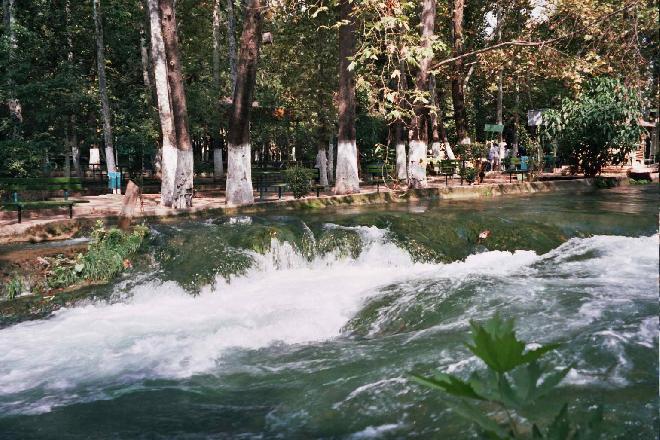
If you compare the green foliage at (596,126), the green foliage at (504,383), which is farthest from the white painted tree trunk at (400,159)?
the green foliage at (504,383)

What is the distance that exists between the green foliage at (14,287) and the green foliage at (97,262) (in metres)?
0.43

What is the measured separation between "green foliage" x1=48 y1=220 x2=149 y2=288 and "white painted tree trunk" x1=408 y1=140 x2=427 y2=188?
11.0m

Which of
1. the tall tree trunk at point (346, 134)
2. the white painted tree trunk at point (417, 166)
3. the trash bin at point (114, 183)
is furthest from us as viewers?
the trash bin at point (114, 183)

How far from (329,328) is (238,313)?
1.50m

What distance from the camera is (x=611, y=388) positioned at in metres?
5.19

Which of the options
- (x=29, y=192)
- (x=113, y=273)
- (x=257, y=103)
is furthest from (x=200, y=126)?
(x=113, y=273)

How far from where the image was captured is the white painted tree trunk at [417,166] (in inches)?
808

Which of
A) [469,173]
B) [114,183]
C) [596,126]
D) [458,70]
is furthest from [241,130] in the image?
[596,126]

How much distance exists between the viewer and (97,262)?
10.8m

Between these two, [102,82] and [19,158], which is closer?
[19,158]

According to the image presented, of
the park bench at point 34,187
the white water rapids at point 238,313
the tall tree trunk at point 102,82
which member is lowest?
the white water rapids at point 238,313

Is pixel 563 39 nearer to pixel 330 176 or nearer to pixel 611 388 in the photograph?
pixel 330 176

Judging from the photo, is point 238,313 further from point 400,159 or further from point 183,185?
point 400,159

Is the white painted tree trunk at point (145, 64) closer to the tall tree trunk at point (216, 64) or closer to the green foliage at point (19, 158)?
the tall tree trunk at point (216, 64)
